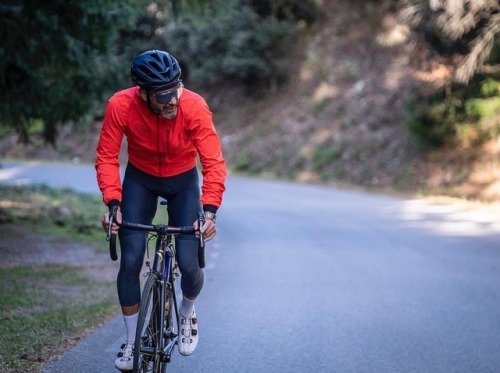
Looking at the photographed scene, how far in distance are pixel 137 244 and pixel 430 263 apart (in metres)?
7.07

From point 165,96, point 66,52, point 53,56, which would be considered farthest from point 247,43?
point 165,96

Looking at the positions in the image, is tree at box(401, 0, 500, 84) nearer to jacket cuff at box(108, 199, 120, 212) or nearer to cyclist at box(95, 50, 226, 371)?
cyclist at box(95, 50, 226, 371)

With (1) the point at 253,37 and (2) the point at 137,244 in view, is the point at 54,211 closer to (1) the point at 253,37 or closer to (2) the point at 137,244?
(2) the point at 137,244

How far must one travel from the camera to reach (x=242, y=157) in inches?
1412

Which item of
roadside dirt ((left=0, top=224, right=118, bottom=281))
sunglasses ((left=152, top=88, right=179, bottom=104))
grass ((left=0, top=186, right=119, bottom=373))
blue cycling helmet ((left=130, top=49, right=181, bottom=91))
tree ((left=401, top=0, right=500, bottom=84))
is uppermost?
tree ((left=401, top=0, right=500, bottom=84))

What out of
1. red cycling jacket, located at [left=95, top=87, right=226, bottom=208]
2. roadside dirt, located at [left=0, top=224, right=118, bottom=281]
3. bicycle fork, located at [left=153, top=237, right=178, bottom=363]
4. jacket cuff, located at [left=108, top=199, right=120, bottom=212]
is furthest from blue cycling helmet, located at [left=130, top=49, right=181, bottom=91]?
roadside dirt, located at [left=0, top=224, right=118, bottom=281]

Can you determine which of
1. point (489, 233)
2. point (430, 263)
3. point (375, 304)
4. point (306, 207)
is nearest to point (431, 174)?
point (306, 207)

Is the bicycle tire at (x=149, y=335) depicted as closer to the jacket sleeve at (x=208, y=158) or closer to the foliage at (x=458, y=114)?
the jacket sleeve at (x=208, y=158)

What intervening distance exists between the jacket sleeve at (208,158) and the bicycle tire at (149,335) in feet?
2.04

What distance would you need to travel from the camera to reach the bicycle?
15.7 ft

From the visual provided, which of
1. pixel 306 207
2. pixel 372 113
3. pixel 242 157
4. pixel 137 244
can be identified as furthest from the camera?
pixel 242 157

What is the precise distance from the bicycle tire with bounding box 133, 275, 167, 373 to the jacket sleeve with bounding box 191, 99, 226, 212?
2.04 feet

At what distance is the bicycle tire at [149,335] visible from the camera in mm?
4648

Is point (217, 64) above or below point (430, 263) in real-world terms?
above
